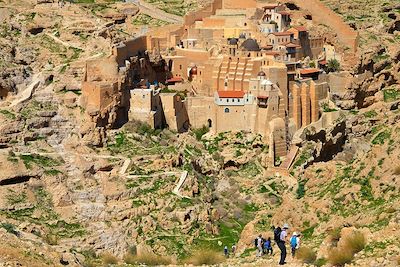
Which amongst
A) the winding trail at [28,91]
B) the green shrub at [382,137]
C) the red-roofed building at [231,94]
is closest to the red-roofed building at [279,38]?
the red-roofed building at [231,94]

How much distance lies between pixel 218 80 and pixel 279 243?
82.6 feet

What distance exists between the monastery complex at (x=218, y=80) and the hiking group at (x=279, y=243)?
19155 millimetres

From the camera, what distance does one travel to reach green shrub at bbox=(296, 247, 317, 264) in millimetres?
15735

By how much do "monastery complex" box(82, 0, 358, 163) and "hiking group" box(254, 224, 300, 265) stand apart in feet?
62.8

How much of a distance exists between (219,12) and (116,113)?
548 inches

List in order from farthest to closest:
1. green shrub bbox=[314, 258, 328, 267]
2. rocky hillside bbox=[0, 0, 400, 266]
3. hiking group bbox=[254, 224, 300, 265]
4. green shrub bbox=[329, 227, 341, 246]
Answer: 1. rocky hillside bbox=[0, 0, 400, 266]
2. green shrub bbox=[329, 227, 341, 246]
3. hiking group bbox=[254, 224, 300, 265]
4. green shrub bbox=[314, 258, 328, 267]

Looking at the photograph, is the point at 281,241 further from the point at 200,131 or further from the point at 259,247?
the point at 200,131

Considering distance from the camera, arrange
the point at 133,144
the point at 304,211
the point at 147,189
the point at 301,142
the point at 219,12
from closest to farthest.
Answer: the point at 304,211
the point at 147,189
the point at 133,144
the point at 301,142
the point at 219,12

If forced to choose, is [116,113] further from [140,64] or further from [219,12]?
[219,12]

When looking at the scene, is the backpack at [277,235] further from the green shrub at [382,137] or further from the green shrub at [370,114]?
the green shrub at [370,114]

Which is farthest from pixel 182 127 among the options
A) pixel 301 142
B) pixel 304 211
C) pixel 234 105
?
pixel 304 211

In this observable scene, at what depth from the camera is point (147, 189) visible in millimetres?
31969

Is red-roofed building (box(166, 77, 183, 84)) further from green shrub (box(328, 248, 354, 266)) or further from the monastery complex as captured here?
green shrub (box(328, 248, 354, 266))

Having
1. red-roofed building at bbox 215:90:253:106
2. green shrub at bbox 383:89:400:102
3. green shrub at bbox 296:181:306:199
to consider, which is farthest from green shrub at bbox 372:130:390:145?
green shrub at bbox 383:89:400:102
